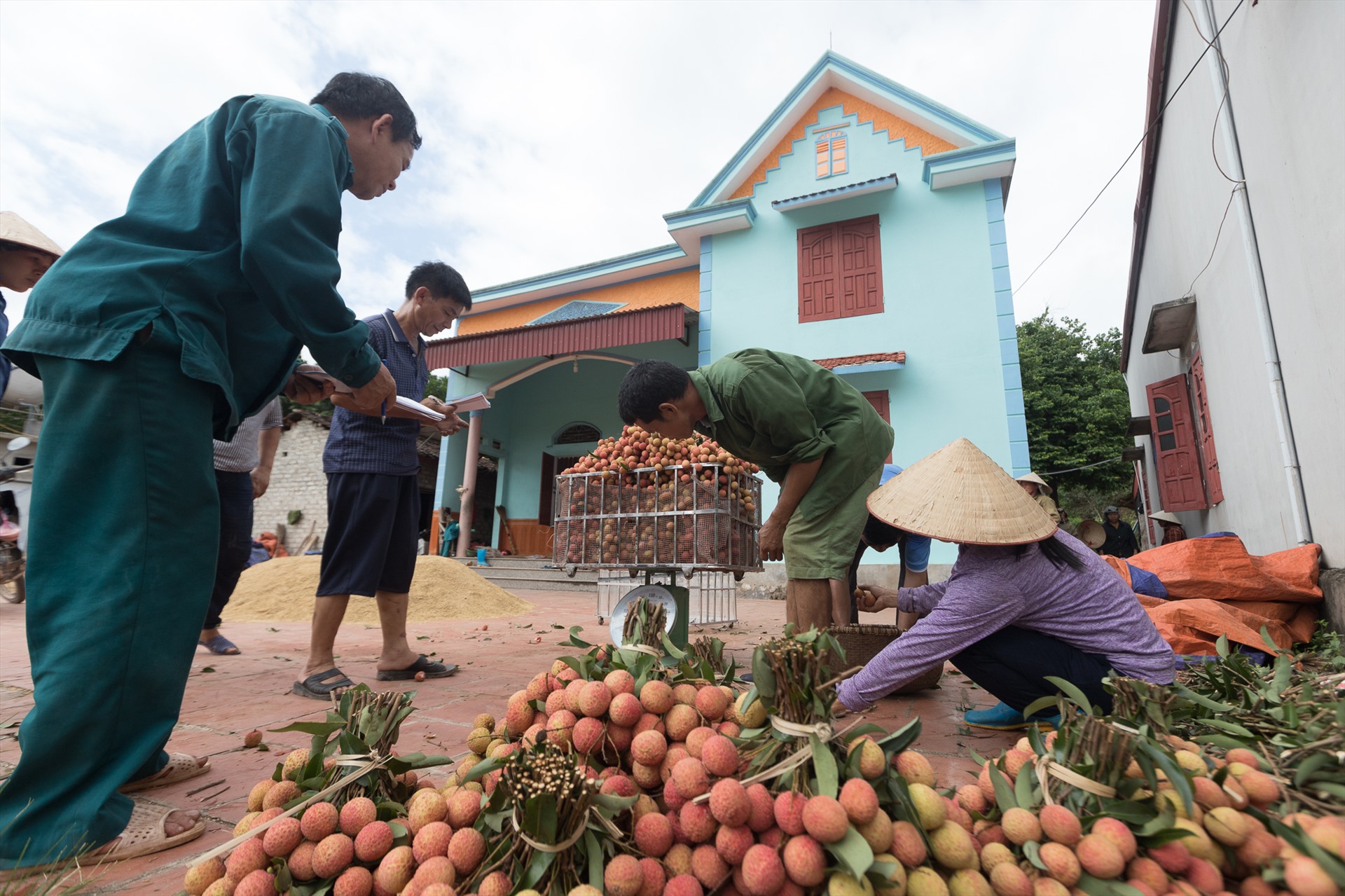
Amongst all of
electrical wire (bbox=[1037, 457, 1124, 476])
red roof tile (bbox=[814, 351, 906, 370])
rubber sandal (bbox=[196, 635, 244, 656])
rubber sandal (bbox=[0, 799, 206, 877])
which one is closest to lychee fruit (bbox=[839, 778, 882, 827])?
rubber sandal (bbox=[0, 799, 206, 877])

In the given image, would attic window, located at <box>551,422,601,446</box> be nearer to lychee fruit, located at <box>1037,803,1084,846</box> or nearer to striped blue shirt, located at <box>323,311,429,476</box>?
striped blue shirt, located at <box>323,311,429,476</box>

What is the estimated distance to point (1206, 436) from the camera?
7559 millimetres

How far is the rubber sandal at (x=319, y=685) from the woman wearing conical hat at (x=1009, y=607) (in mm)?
2147

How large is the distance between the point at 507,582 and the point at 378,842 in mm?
10678

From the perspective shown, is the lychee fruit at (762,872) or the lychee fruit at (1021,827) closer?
the lychee fruit at (762,872)

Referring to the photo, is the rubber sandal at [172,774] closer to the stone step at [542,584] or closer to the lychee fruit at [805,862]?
the lychee fruit at [805,862]

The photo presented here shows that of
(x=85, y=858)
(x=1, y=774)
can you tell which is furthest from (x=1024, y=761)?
(x=1, y=774)

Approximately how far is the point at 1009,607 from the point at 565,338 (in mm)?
9896

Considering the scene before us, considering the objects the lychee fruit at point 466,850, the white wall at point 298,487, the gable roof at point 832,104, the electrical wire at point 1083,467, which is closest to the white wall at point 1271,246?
the gable roof at point 832,104

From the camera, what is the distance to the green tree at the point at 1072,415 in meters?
18.9

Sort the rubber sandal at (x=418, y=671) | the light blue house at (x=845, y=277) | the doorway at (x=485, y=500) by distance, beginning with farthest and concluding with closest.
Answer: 1. the doorway at (x=485, y=500)
2. the light blue house at (x=845, y=277)
3. the rubber sandal at (x=418, y=671)

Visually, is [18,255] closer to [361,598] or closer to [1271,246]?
[361,598]

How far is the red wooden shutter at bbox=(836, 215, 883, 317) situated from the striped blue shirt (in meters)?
8.37

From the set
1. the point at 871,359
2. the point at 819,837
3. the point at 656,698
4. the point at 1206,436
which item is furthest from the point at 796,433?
the point at 1206,436
